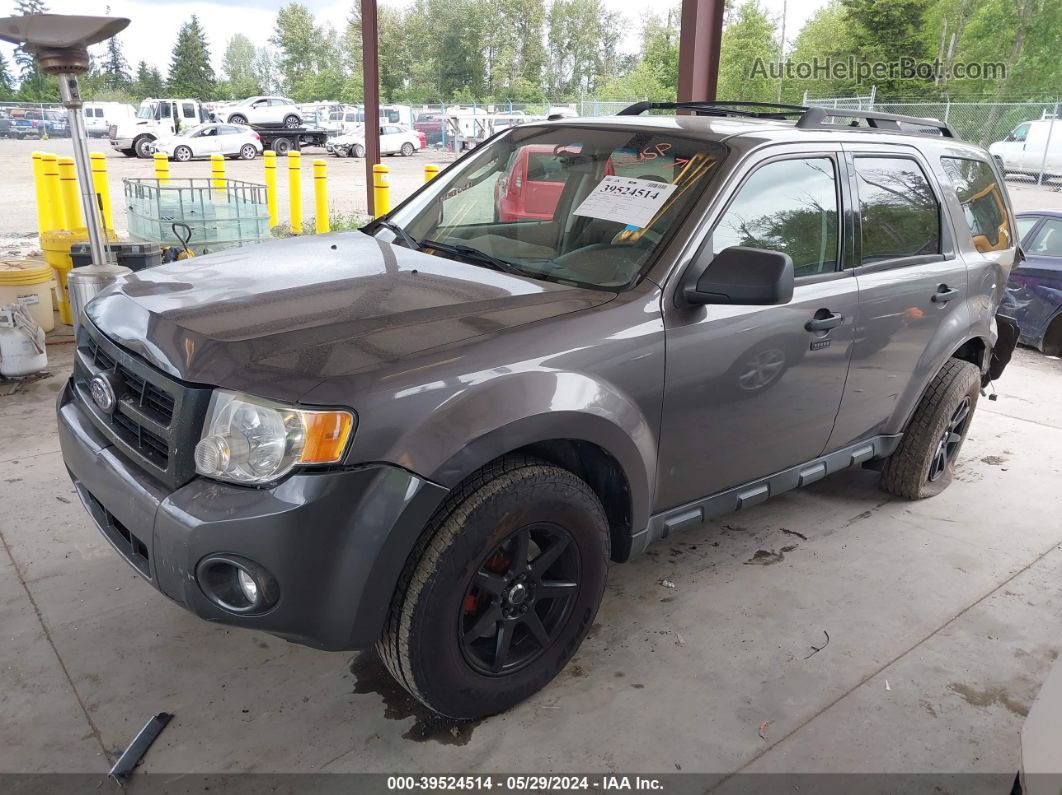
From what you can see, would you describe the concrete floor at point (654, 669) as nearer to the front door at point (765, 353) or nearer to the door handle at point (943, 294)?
the front door at point (765, 353)

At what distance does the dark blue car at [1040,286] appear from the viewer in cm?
726

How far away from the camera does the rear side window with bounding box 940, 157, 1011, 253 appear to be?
388cm

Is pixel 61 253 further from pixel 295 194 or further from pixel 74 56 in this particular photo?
pixel 295 194

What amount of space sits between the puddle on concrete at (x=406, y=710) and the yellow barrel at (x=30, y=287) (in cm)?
436

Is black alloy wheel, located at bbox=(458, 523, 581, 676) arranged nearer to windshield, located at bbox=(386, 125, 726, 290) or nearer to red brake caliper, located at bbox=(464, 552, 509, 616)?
red brake caliper, located at bbox=(464, 552, 509, 616)

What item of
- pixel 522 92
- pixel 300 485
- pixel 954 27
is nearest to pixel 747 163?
pixel 300 485

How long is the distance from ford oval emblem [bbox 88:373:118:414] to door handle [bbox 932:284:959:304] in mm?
3215

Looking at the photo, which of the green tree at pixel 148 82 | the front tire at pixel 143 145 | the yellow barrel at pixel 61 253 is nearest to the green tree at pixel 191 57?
the green tree at pixel 148 82

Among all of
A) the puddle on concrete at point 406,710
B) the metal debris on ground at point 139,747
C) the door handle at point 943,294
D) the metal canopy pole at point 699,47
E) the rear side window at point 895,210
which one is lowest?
the puddle on concrete at point 406,710

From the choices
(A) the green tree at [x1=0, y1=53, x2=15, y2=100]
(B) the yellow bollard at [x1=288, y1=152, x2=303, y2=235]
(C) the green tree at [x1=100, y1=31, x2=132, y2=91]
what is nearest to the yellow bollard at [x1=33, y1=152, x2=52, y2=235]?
(B) the yellow bollard at [x1=288, y1=152, x2=303, y2=235]

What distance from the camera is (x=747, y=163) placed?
9.31 ft

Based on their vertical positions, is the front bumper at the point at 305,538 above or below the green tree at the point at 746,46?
below

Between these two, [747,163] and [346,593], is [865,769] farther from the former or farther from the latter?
[747,163]

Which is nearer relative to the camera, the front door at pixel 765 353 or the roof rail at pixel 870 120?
the front door at pixel 765 353
